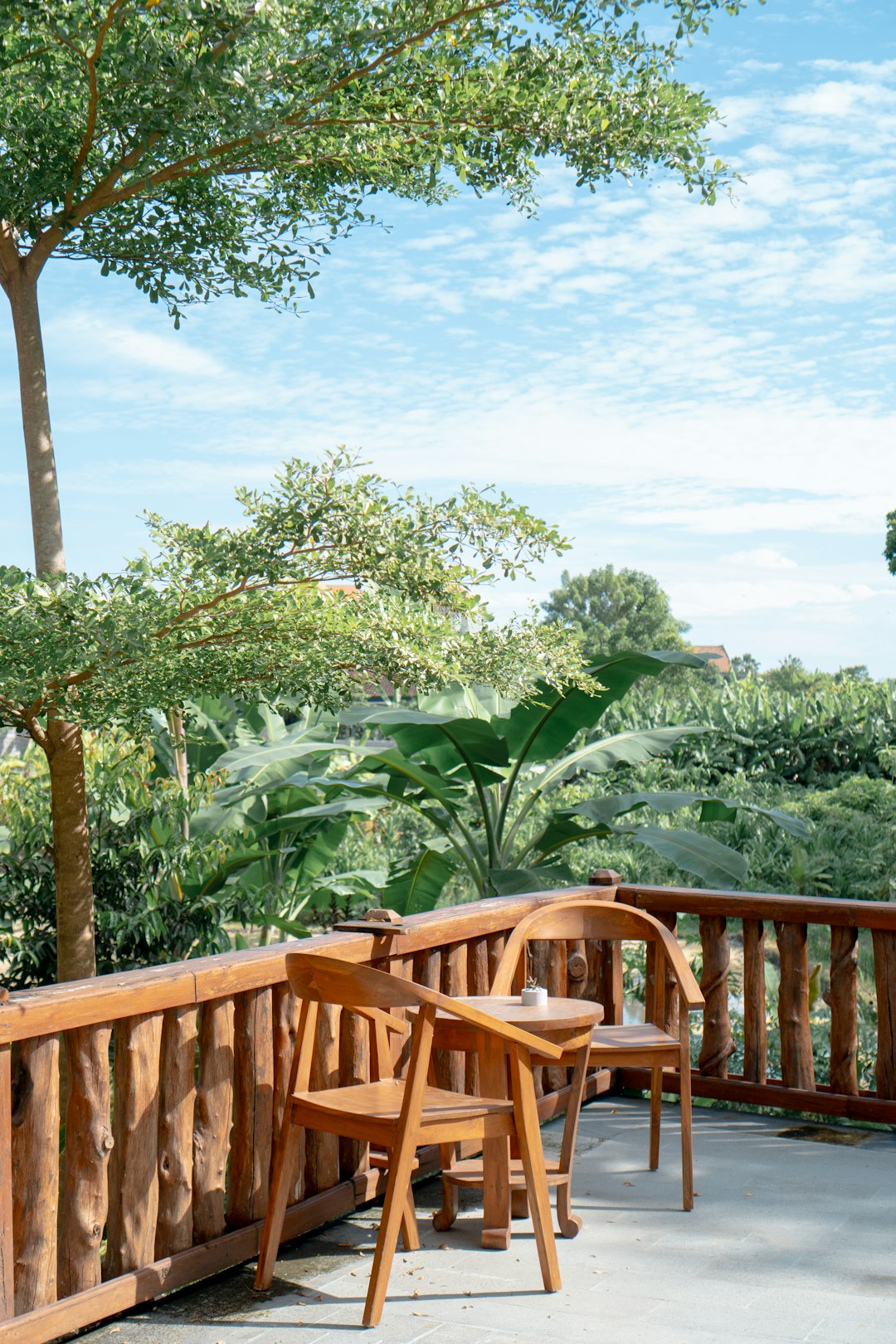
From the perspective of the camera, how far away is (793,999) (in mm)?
4965

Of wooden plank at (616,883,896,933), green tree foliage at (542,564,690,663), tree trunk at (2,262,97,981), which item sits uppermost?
green tree foliage at (542,564,690,663)

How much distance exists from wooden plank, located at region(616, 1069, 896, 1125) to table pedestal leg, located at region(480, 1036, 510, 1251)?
1.72 metres

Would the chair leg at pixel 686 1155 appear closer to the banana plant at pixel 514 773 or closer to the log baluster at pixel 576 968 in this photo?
the log baluster at pixel 576 968

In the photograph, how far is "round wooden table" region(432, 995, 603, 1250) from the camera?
11.5 feet

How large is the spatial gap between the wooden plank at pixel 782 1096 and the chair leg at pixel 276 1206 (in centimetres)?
230

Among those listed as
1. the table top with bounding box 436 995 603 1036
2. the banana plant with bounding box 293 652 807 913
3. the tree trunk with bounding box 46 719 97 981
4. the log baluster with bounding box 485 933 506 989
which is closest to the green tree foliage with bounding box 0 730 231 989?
the banana plant with bounding box 293 652 807 913

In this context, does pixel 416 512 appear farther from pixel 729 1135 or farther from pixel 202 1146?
pixel 729 1135

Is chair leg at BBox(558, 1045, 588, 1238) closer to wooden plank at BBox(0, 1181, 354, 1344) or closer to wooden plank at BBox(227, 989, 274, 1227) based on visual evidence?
wooden plank at BBox(0, 1181, 354, 1344)

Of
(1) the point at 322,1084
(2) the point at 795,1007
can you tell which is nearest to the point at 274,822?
(2) the point at 795,1007

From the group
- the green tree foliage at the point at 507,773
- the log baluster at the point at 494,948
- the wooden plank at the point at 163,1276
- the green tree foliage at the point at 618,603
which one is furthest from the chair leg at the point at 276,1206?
the green tree foliage at the point at 618,603

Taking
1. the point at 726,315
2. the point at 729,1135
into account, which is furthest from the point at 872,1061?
the point at 726,315

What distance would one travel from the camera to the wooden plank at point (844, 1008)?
488cm

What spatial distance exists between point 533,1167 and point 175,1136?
980 millimetres

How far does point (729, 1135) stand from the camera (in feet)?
15.6
